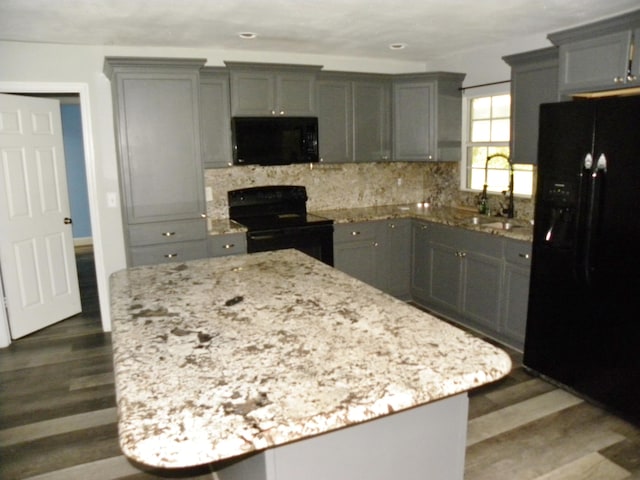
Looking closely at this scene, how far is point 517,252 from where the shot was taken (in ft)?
11.4

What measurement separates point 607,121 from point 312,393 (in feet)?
7.71

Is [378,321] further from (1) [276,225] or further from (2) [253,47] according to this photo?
(2) [253,47]

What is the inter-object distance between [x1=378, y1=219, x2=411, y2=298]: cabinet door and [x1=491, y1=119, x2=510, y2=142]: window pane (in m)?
1.14

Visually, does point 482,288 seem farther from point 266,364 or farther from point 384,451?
point 266,364

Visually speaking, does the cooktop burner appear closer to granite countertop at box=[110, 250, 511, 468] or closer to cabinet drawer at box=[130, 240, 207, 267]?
cabinet drawer at box=[130, 240, 207, 267]

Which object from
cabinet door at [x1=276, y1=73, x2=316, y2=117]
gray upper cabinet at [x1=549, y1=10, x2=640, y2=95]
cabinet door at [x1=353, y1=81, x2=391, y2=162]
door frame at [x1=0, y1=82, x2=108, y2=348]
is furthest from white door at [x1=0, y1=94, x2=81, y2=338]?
gray upper cabinet at [x1=549, y1=10, x2=640, y2=95]

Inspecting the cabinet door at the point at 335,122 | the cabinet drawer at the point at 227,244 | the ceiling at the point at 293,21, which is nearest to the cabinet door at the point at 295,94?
the cabinet door at the point at 335,122

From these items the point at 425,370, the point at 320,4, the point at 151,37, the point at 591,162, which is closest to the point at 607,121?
the point at 591,162

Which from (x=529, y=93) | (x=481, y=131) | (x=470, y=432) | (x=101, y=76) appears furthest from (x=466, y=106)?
(x=101, y=76)

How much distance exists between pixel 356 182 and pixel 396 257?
943mm

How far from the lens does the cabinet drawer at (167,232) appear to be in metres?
3.77

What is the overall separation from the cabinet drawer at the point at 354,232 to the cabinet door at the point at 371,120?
0.69m

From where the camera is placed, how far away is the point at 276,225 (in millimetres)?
4121

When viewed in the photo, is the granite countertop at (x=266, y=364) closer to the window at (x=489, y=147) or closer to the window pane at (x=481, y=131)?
the window at (x=489, y=147)
